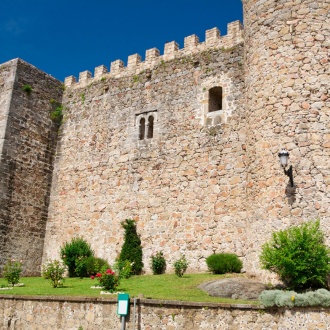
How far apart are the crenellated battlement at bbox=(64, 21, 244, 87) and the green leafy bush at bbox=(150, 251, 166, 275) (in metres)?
8.06

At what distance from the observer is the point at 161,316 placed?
997 centimetres

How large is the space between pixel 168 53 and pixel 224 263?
9.37 meters

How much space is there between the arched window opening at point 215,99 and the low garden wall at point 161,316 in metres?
9.35

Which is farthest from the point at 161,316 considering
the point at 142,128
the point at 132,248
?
the point at 142,128

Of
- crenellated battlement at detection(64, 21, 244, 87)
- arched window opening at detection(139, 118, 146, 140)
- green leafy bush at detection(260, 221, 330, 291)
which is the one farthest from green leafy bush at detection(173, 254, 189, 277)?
crenellated battlement at detection(64, 21, 244, 87)

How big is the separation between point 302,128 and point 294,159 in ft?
3.08

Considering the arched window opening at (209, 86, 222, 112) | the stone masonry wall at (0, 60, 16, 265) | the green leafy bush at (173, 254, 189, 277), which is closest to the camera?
the green leafy bush at (173, 254, 189, 277)

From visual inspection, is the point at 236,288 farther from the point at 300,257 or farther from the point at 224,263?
the point at 224,263

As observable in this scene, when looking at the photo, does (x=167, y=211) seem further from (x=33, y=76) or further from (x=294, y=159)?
(x=33, y=76)

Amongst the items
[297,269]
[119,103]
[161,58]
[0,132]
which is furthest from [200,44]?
[297,269]

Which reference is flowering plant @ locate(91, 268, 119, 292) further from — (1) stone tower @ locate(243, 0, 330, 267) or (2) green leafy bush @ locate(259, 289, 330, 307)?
(2) green leafy bush @ locate(259, 289, 330, 307)

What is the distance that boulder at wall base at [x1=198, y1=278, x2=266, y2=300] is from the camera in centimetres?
1151

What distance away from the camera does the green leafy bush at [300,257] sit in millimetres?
11227

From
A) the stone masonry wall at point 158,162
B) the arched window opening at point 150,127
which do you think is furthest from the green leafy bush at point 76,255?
the arched window opening at point 150,127
